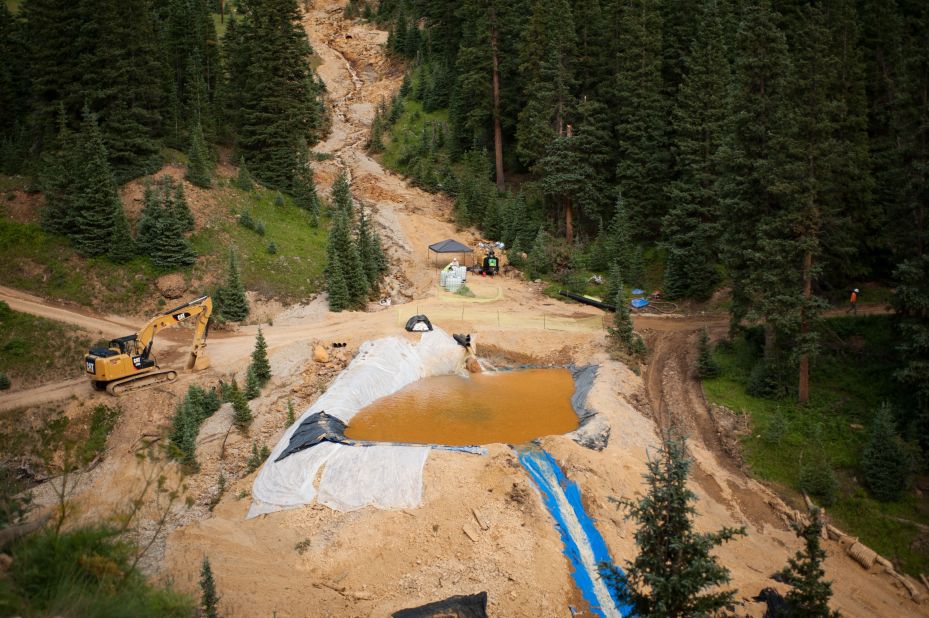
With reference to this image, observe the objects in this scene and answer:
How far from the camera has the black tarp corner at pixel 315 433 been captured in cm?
2005

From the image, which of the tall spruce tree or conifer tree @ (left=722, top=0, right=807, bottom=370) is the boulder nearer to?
the tall spruce tree

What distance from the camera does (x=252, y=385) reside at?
1033 inches

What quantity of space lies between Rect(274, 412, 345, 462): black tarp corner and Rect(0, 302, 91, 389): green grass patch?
13397mm

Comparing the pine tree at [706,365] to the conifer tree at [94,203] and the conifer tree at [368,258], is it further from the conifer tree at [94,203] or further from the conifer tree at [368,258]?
the conifer tree at [94,203]

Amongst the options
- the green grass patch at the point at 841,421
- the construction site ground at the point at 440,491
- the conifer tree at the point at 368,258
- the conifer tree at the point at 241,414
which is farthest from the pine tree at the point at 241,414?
the green grass patch at the point at 841,421

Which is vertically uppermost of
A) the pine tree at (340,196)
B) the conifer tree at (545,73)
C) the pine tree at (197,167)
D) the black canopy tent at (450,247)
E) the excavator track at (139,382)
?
the conifer tree at (545,73)

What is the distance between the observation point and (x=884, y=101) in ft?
108

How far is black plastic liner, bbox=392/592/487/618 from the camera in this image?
43.7ft

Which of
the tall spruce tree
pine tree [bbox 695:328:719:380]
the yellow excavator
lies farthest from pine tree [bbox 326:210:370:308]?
pine tree [bbox 695:328:719:380]

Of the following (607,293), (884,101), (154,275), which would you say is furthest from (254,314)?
(884,101)

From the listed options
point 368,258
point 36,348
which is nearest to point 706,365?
point 368,258

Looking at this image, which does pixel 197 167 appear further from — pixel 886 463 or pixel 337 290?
pixel 886 463

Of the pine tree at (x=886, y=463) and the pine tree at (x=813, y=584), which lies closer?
the pine tree at (x=813, y=584)

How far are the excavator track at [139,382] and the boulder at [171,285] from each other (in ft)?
25.0
